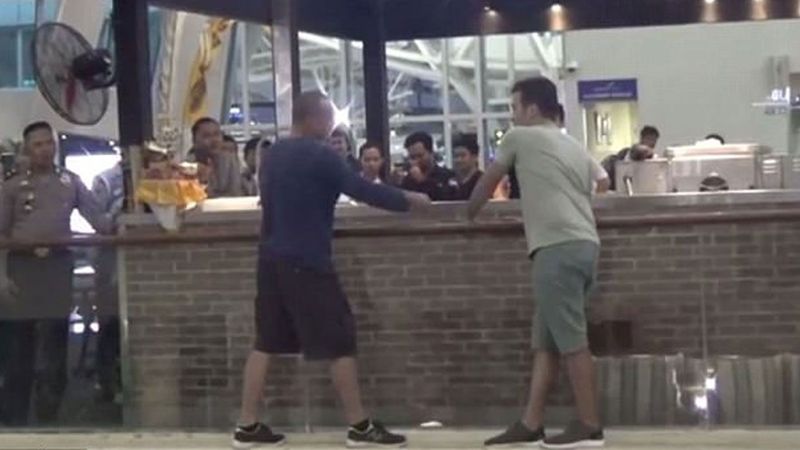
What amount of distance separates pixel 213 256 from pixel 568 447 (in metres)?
2.35

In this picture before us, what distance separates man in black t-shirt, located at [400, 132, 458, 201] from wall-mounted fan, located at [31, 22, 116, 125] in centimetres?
240

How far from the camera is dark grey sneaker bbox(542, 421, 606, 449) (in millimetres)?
8469

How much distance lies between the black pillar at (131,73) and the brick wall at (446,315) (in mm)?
3078

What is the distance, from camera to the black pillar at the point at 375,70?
21203mm

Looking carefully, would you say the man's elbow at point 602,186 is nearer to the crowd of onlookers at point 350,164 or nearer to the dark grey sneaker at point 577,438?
the dark grey sneaker at point 577,438

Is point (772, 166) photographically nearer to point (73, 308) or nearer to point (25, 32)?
point (73, 308)

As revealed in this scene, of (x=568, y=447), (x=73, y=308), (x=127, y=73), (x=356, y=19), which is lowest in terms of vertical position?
(x=568, y=447)

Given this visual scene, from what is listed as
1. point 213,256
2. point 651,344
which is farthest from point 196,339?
point 651,344

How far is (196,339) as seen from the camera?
9680 mm

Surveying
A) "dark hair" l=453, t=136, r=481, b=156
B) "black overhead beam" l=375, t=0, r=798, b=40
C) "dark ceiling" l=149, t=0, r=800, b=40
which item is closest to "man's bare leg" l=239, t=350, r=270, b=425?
"dark hair" l=453, t=136, r=481, b=156

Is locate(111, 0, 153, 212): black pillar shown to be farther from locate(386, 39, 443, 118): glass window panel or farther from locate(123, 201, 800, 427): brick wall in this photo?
locate(386, 39, 443, 118): glass window panel

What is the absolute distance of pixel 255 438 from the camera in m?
8.93

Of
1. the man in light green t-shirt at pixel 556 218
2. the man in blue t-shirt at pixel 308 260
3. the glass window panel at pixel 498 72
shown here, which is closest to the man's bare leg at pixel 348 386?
the man in blue t-shirt at pixel 308 260

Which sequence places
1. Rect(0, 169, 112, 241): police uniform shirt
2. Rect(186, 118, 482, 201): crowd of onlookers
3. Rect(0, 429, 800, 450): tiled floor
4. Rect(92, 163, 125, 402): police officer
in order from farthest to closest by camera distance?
1. Rect(186, 118, 482, 201): crowd of onlookers
2. Rect(0, 169, 112, 241): police uniform shirt
3. Rect(92, 163, 125, 402): police officer
4. Rect(0, 429, 800, 450): tiled floor
